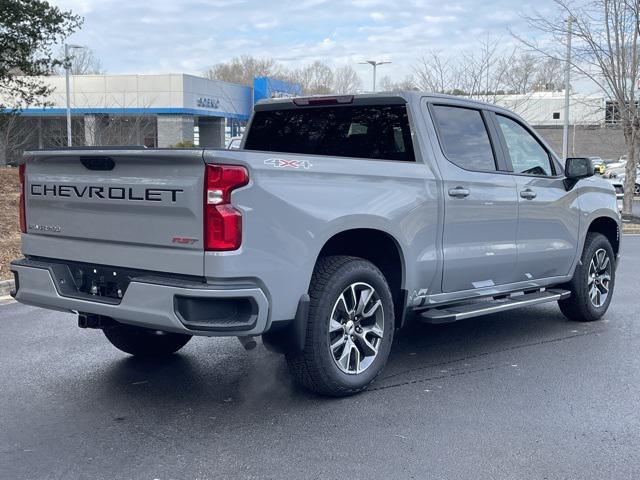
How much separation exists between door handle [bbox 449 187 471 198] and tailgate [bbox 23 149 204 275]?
2214 millimetres

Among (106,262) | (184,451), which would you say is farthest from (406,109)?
(184,451)

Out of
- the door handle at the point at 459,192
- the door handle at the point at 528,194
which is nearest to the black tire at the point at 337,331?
the door handle at the point at 459,192

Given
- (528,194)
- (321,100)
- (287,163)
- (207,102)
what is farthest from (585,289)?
(207,102)

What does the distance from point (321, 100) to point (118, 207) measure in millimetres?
2266

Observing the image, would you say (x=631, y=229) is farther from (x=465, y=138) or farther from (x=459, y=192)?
(x=459, y=192)

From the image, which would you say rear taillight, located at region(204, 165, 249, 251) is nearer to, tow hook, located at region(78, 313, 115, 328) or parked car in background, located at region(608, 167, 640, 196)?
tow hook, located at region(78, 313, 115, 328)

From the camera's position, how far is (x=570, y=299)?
7.41 m

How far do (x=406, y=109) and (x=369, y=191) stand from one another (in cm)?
105

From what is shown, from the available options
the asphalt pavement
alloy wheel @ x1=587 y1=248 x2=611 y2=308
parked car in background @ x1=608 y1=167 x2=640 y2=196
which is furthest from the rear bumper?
parked car in background @ x1=608 y1=167 x2=640 y2=196

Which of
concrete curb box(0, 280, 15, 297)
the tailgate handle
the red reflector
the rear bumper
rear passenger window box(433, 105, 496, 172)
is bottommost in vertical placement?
concrete curb box(0, 280, 15, 297)

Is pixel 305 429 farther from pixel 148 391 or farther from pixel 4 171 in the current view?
pixel 4 171

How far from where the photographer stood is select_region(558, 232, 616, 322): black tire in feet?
23.9

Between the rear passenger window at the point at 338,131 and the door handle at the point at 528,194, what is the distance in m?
1.23

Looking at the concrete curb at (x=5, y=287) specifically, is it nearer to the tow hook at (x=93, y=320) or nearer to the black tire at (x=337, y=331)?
the tow hook at (x=93, y=320)
